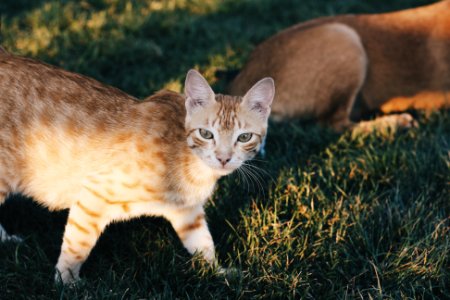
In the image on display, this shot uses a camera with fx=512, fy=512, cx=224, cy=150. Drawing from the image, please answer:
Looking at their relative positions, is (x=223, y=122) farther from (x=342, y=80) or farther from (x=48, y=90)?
(x=342, y=80)

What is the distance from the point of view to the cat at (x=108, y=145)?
2760 mm

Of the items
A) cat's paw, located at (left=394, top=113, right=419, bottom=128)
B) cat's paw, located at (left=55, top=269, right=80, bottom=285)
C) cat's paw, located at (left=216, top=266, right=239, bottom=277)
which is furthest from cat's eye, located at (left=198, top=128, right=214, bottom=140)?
cat's paw, located at (left=394, top=113, right=419, bottom=128)

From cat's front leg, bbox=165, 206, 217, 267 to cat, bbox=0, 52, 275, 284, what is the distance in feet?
0.06

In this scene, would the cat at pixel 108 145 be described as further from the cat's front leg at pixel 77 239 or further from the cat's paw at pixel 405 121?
the cat's paw at pixel 405 121

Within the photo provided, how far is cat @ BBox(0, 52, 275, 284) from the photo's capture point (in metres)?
2.76

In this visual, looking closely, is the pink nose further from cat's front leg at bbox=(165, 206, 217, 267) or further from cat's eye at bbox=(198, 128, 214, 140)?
cat's front leg at bbox=(165, 206, 217, 267)

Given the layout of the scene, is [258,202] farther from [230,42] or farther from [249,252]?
[230,42]

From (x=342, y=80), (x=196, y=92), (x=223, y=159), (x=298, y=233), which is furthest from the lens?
(x=342, y=80)

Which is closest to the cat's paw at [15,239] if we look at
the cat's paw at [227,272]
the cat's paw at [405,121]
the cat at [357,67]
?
the cat's paw at [227,272]

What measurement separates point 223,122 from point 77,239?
101 centimetres

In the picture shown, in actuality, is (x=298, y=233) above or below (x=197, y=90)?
below

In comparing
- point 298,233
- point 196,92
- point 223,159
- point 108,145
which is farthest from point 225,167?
point 298,233

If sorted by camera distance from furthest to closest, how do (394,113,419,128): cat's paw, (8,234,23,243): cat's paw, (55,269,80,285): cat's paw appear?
(394,113,419,128): cat's paw < (8,234,23,243): cat's paw < (55,269,80,285): cat's paw

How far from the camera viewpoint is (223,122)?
9.12 ft
